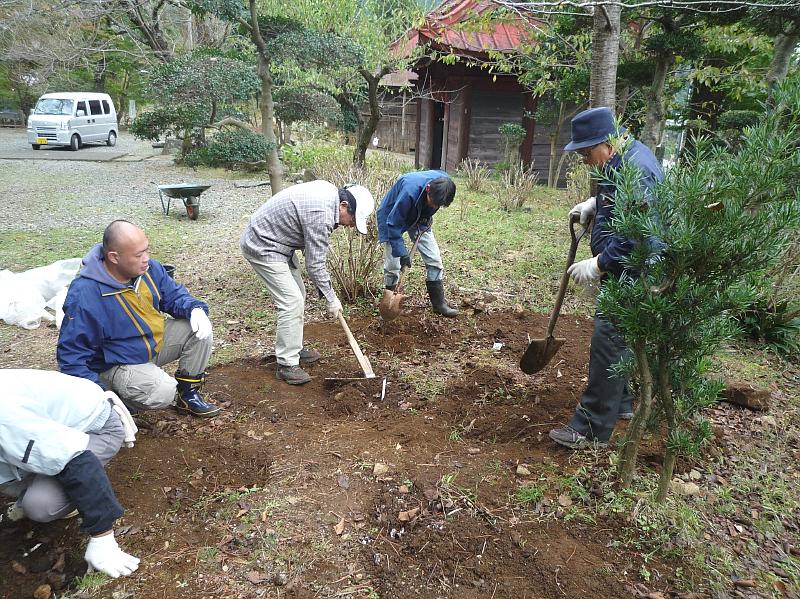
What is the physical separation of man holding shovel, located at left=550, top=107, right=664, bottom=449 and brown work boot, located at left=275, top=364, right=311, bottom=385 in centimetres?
170

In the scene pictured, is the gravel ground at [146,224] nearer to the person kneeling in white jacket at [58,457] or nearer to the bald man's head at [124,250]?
the bald man's head at [124,250]

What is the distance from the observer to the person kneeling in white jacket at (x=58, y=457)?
195cm

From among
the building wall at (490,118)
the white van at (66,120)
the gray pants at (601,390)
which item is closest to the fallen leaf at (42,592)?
the gray pants at (601,390)

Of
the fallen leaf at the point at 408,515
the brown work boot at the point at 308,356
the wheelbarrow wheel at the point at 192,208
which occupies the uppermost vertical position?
the wheelbarrow wheel at the point at 192,208

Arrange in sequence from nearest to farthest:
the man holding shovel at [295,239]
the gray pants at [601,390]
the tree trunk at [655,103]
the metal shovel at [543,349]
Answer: the gray pants at [601,390] → the metal shovel at [543,349] → the man holding shovel at [295,239] → the tree trunk at [655,103]

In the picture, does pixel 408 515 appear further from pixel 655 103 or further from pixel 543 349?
pixel 655 103

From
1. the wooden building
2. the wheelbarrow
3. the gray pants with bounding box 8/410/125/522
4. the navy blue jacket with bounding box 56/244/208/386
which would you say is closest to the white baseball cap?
the navy blue jacket with bounding box 56/244/208/386

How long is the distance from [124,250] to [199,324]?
0.63 metres

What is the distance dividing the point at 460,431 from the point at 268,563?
1384mm

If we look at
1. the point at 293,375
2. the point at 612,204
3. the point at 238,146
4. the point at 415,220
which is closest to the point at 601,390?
the point at 612,204

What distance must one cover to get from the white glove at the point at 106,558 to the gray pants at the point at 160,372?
2.75ft

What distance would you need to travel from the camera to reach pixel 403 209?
14.7 ft

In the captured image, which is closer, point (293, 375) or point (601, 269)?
point (601, 269)

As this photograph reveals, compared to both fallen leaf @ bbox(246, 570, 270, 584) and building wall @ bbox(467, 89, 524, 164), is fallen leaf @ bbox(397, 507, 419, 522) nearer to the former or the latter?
fallen leaf @ bbox(246, 570, 270, 584)
